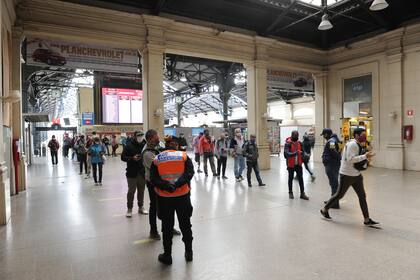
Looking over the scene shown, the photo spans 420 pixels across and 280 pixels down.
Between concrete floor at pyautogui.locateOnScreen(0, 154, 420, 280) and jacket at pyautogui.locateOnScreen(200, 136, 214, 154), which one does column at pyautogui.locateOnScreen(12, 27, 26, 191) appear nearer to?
concrete floor at pyautogui.locateOnScreen(0, 154, 420, 280)

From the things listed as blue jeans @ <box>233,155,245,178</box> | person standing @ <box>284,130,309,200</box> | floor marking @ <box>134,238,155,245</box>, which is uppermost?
person standing @ <box>284,130,309,200</box>

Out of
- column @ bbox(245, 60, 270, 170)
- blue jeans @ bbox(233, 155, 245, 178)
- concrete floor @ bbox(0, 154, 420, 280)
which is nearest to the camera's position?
concrete floor @ bbox(0, 154, 420, 280)

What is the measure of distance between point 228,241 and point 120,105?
57.2 feet

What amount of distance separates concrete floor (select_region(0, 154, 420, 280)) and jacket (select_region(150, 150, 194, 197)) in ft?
2.74

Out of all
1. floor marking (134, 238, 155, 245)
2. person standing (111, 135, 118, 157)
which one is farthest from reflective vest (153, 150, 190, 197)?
person standing (111, 135, 118, 157)

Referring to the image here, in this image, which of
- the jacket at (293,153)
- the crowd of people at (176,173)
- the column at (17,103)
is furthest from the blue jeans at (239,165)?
the column at (17,103)

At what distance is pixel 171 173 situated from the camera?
10.1 feet

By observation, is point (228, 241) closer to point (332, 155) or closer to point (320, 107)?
point (332, 155)

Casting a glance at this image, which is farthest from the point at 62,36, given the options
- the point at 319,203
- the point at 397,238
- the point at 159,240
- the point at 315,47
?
the point at 315,47

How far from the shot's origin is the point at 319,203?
575 centimetres

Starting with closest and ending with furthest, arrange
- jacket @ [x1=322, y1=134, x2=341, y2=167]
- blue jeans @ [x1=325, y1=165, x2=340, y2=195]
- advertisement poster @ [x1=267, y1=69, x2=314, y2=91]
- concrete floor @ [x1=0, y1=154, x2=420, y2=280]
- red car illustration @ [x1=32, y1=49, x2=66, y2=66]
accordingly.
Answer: concrete floor @ [x1=0, y1=154, x2=420, y2=280] → jacket @ [x1=322, y1=134, x2=341, y2=167] → blue jeans @ [x1=325, y1=165, x2=340, y2=195] → red car illustration @ [x1=32, y1=49, x2=66, y2=66] → advertisement poster @ [x1=267, y1=69, x2=314, y2=91]

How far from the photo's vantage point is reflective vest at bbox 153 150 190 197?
3061mm

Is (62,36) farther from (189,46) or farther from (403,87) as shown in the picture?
(403,87)

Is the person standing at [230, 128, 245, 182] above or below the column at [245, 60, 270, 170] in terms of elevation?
below
